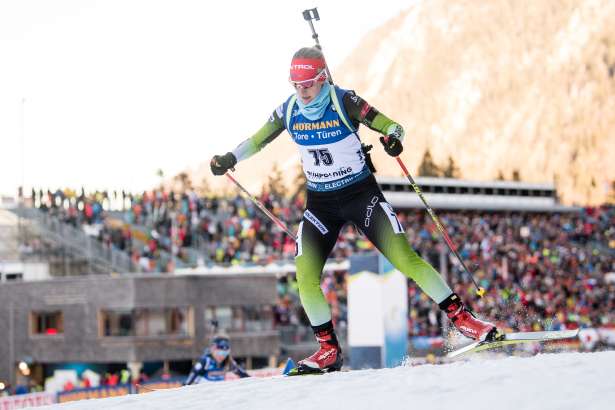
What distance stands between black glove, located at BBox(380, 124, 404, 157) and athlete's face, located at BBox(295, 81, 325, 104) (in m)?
0.62

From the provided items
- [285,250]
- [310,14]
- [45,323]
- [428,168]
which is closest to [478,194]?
[285,250]

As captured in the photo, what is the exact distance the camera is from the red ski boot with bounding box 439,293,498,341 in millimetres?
7855

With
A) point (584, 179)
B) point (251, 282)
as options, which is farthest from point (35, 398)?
point (584, 179)

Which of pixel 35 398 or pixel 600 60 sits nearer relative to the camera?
pixel 35 398

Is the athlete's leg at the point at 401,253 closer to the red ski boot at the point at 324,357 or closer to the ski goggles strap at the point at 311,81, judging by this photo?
the red ski boot at the point at 324,357

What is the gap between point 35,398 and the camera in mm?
18484

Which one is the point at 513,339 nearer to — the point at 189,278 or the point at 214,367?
the point at 214,367

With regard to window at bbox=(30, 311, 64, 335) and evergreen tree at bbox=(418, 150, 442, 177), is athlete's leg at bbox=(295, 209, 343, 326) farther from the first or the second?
evergreen tree at bbox=(418, 150, 442, 177)

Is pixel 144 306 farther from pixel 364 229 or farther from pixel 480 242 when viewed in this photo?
pixel 364 229

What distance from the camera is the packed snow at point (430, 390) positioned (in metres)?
5.58

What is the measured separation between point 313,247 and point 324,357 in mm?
846

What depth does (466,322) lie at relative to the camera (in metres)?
7.93

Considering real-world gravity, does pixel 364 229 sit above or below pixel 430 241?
below

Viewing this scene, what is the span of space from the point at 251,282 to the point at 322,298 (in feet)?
81.1
